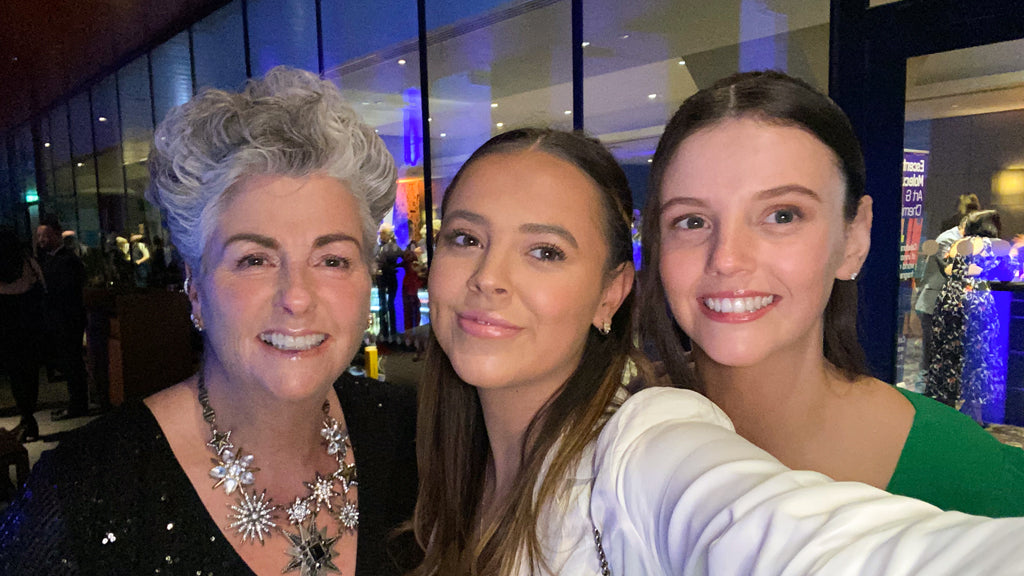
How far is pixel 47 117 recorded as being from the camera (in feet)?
38.8

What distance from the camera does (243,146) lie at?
1.22 meters

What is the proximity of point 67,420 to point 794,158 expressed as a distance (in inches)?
267

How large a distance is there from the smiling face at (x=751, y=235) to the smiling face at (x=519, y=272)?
18 centimetres

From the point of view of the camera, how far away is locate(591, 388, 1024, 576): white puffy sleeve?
1.56 ft

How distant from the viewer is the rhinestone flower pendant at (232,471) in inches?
51.1

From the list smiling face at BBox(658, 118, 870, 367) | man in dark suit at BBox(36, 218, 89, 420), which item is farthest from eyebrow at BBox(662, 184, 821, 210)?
man in dark suit at BBox(36, 218, 89, 420)

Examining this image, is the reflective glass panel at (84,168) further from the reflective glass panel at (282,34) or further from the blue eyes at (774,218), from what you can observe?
the blue eyes at (774,218)

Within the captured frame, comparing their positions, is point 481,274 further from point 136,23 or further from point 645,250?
point 136,23

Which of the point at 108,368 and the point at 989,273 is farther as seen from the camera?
the point at 108,368

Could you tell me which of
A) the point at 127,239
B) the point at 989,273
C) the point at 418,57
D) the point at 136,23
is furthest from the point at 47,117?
the point at 989,273

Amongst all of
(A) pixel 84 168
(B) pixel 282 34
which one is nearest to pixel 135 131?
(A) pixel 84 168

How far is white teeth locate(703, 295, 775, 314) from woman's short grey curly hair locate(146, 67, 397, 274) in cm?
79

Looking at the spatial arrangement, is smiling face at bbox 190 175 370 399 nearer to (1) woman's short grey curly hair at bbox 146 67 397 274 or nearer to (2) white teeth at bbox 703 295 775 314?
(1) woman's short grey curly hair at bbox 146 67 397 274

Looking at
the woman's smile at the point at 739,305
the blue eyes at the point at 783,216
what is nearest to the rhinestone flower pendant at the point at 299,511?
the woman's smile at the point at 739,305
